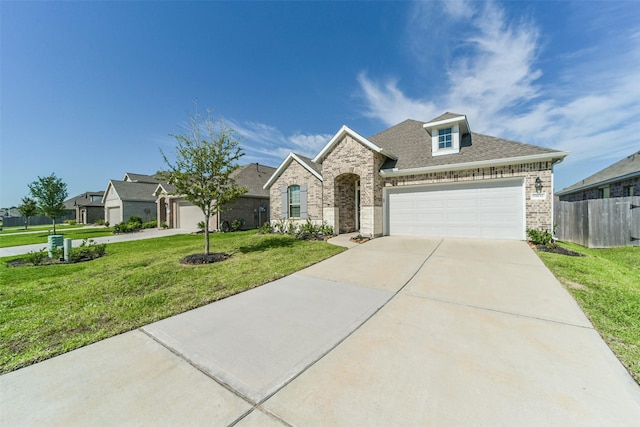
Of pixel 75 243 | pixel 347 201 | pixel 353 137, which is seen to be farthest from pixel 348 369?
pixel 75 243

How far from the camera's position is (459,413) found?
75.2 inches

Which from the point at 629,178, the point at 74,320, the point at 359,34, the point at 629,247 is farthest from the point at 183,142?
the point at 629,178

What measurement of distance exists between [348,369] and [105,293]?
5047 millimetres

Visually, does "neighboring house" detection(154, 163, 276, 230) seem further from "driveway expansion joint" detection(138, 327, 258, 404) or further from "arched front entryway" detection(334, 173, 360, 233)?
"driveway expansion joint" detection(138, 327, 258, 404)

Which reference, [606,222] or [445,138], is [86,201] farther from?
[606,222]

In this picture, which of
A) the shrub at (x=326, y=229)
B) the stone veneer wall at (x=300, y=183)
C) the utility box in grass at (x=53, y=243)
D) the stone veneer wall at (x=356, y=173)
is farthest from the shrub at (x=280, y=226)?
the utility box in grass at (x=53, y=243)

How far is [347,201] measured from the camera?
1252 centimetres

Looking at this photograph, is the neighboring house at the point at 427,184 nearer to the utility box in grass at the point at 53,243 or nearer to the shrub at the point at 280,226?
the shrub at the point at 280,226

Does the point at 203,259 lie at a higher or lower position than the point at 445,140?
lower

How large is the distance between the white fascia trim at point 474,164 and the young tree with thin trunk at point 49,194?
23427 mm

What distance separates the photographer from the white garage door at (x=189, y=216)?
19.0 meters

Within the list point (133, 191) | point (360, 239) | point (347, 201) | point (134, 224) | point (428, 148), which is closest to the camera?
point (360, 239)

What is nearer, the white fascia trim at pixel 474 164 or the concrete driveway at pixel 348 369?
the concrete driveway at pixel 348 369

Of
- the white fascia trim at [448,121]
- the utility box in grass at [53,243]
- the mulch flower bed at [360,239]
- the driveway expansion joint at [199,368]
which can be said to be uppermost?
the white fascia trim at [448,121]
